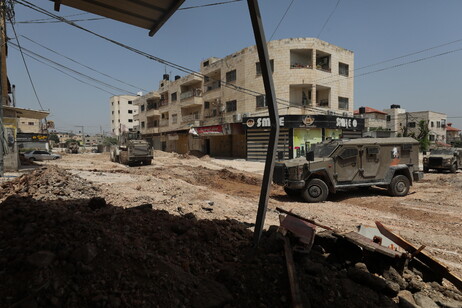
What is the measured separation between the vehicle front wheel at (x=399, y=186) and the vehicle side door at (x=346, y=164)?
1.59 metres

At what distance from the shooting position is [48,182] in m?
7.85

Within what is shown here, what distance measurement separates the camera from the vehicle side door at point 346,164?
29.5 ft

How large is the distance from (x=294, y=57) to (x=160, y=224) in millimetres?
25149

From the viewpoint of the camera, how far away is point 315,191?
28.7ft

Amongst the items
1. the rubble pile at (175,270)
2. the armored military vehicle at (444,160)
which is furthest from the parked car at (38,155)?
the armored military vehicle at (444,160)

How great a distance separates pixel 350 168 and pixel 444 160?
1143 centimetres

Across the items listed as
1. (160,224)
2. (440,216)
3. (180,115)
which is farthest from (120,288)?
(180,115)

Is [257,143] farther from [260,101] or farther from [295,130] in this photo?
[260,101]

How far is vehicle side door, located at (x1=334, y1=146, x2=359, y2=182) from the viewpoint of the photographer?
9000 millimetres

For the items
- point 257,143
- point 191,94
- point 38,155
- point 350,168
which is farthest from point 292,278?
point 191,94

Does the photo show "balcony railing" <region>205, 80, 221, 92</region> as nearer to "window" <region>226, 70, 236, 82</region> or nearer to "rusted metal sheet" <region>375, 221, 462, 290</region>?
"window" <region>226, 70, 236, 82</region>

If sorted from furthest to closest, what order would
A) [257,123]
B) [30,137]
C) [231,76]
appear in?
[30,137], [231,76], [257,123]

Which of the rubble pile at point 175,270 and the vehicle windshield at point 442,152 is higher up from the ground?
the vehicle windshield at point 442,152

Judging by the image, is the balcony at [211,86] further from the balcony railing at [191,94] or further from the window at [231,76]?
the window at [231,76]
